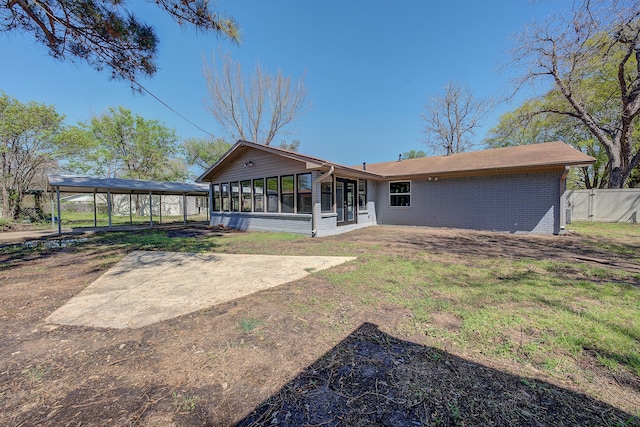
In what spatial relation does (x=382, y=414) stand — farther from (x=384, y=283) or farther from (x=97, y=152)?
(x=97, y=152)

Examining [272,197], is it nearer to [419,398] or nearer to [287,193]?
[287,193]

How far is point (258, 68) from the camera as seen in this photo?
17281 millimetres

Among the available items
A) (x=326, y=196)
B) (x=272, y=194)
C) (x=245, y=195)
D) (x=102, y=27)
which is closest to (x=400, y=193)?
(x=326, y=196)

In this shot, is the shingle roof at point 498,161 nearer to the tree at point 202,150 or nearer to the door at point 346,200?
the door at point 346,200

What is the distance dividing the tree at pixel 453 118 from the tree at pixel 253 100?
12.1 metres

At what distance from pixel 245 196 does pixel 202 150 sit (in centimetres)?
1937

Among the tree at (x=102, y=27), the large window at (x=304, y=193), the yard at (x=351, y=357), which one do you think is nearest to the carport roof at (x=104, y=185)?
the tree at (x=102, y=27)

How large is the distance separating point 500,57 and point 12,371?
57.0 ft

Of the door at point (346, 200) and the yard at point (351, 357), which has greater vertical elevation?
the door at point (346, 200)

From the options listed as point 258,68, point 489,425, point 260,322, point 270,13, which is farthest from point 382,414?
point 258,68

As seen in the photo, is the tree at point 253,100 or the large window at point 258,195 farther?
the tree at point 253,100

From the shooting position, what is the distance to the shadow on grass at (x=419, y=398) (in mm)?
1536

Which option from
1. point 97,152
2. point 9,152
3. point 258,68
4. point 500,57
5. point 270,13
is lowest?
point 9,152

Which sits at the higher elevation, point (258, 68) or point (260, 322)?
point (258, 68)
